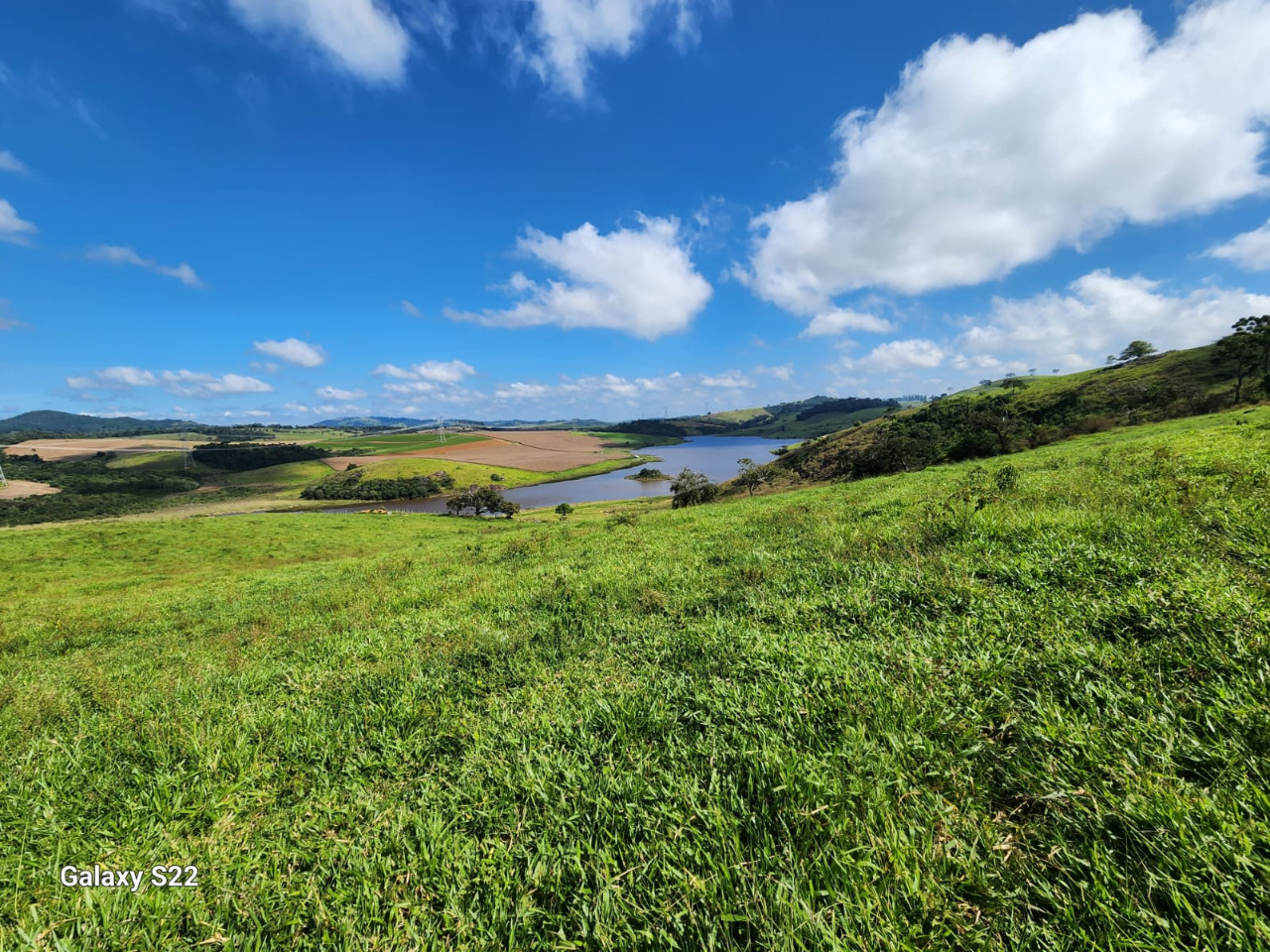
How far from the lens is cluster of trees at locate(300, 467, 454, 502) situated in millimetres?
142250

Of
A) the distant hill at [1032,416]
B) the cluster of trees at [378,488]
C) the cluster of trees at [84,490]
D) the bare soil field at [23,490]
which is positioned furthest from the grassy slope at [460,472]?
the distant hill at [1032,416]

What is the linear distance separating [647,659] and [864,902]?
332cm

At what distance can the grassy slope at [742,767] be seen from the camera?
2.37 meters

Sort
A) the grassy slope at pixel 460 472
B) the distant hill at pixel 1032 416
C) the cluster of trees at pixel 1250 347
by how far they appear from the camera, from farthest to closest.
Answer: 1. the grassy slope at pixel 460 472
2. the cluster of trees at pixel 1250 347
3. the distant hill at pixel 1032 416

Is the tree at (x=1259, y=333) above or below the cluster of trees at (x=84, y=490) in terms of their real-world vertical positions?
above

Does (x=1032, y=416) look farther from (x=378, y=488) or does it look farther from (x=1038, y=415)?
(x=378, y=488)

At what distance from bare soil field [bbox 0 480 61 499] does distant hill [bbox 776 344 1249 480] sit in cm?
21309

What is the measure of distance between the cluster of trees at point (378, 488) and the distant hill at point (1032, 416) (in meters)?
109

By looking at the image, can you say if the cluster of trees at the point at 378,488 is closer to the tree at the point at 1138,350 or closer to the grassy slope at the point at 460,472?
the grassy slope at the point at 460,472

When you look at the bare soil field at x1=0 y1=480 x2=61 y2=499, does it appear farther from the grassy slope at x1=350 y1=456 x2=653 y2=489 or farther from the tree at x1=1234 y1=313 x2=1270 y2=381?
the tree at x1=1234 y1=313 x2=1270 y2=381

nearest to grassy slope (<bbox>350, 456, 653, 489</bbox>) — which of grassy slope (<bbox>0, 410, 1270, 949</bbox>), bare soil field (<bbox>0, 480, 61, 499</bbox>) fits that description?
bare soil field (<bbox>0, 480, 61, 499</bbox>)

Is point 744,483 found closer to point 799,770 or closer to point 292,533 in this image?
point 292,533

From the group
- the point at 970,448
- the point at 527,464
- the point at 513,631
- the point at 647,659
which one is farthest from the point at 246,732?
the point at 527,464

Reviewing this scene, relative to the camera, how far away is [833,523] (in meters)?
11.0
